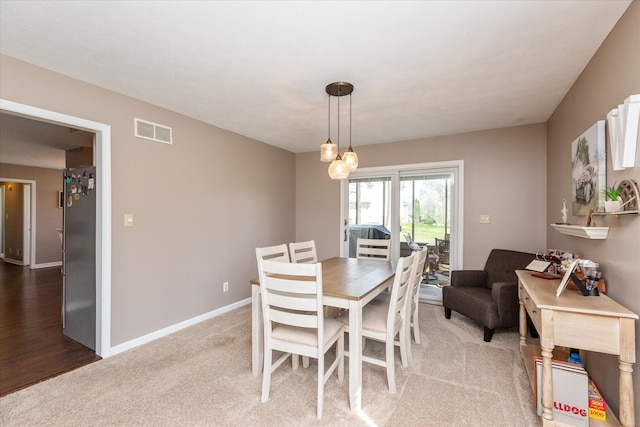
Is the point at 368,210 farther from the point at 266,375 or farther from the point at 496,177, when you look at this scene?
the point at 266,375

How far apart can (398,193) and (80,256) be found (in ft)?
13.2

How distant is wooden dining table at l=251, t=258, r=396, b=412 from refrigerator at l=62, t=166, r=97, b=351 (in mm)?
1660

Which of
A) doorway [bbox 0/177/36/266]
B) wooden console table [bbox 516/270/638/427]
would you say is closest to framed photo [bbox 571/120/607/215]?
wooden console table [bbox 516/270/638/427]

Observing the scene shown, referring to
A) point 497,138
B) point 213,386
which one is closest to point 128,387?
point 213,386

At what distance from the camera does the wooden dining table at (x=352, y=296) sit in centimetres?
191

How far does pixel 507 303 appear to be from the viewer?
285 centimetres

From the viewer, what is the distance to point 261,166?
4.47m

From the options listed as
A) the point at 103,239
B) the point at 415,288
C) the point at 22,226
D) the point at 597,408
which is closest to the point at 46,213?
the point at 22,226

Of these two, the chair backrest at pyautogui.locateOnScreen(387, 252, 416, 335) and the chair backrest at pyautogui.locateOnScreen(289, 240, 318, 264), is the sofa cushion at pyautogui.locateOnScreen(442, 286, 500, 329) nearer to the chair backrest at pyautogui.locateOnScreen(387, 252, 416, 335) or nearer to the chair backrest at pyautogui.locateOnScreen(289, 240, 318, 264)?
the chair backrest at pyautogui.locateOnScreen(387, 252, 416, 335)

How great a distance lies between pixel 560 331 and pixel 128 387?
291 centimetres

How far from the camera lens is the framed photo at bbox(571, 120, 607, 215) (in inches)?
74.2

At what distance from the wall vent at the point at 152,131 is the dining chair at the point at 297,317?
79.4 inches

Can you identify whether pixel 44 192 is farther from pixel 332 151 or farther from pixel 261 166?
pixel 332 151

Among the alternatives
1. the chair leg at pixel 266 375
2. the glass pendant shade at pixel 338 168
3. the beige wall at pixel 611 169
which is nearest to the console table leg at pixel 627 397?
the beige wall at pixel 611 169
